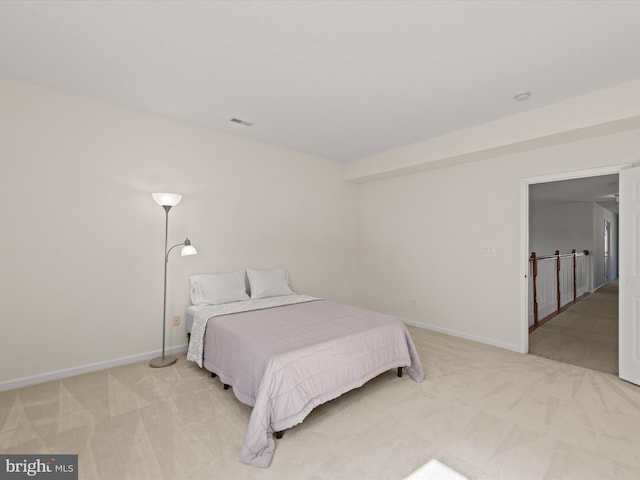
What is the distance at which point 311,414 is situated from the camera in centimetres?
232

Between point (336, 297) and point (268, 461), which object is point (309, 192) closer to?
point (336, 297)

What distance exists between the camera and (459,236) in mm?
4172

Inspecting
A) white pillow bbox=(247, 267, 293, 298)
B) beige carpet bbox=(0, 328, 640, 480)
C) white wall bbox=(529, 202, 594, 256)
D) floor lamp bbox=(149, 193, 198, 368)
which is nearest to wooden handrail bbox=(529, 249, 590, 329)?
white wall bbox=(529, 202, 594, 256)

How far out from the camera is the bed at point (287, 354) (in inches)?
78.7

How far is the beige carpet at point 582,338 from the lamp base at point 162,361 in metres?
4.09

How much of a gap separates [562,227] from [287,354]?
30.9ft

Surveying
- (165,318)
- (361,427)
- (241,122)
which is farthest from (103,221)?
(361,427)

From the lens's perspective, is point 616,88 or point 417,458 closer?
point 417,458

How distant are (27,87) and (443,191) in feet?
15.4

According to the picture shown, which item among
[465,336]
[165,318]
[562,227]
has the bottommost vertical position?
[465,336]

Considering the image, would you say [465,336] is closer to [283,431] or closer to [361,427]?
[361,427]

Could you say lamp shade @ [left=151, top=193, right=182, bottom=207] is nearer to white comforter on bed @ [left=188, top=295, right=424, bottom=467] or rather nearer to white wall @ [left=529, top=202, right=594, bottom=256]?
white comforter on bed @ [left=188, top=295, right=424, bottom=467]

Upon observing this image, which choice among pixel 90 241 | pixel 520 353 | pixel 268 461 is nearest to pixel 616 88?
pixel 520 353

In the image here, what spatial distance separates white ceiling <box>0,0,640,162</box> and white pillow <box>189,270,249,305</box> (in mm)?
1866
